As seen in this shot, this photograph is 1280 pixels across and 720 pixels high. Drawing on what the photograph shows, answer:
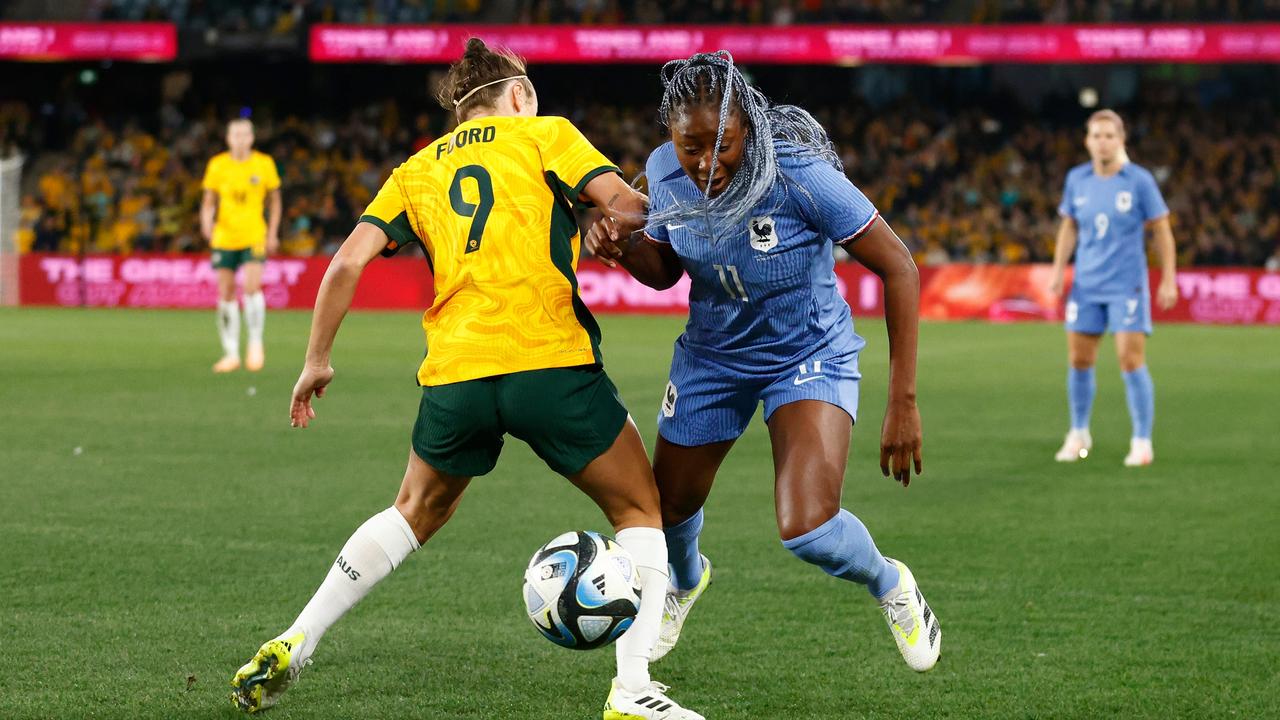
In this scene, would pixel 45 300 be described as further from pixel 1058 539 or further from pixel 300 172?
pixel 1058 539

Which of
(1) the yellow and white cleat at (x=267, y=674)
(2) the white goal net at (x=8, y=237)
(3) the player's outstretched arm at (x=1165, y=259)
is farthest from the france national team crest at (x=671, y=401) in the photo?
(2) the white goal net at (x=8, y=237)

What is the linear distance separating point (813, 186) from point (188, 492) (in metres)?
4.94

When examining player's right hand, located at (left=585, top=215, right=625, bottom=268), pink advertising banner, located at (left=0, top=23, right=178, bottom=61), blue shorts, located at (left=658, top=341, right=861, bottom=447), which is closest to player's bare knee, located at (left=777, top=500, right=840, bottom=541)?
blue shorts, located at (left=658, top=341, right=861, bottom=447)

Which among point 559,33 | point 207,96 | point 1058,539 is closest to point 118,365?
point 1058,539

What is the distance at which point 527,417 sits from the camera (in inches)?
176

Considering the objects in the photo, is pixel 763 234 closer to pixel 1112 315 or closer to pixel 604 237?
pixel 604 237

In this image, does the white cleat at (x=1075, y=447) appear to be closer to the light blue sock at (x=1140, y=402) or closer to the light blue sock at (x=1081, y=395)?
the light blue sock at (x=1081, y=395)

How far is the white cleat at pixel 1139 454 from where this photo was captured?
10.1 m

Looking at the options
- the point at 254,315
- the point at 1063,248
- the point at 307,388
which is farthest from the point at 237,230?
the point at 307,388

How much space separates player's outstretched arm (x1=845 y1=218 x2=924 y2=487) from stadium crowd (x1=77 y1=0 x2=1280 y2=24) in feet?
93.1

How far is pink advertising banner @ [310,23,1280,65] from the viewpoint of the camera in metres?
30.4

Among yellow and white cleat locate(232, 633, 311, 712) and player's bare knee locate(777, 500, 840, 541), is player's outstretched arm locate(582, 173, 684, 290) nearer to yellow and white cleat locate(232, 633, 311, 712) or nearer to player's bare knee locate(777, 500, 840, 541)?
player's bare knee locate(777, 500, 840, 541)

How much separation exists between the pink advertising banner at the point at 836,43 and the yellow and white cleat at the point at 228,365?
15.9 metres

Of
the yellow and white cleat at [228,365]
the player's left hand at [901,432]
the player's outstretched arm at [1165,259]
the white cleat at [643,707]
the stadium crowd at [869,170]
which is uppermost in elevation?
the stadium crowd at [869,170]
